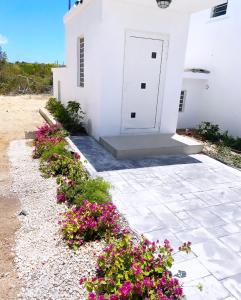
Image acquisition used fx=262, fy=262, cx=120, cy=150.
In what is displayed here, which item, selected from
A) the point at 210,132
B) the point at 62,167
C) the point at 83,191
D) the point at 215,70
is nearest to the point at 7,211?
the point at 83,191

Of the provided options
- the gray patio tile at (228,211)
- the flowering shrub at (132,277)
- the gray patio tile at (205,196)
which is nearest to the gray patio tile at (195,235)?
the gray patio tile at (228,211)

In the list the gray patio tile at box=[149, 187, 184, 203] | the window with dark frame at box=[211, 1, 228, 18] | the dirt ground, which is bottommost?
the dirt ground

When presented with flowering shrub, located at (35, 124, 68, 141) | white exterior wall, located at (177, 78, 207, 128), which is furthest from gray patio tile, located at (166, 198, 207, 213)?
Answer: white exterior wall, located at (177, 78, 207, 128)

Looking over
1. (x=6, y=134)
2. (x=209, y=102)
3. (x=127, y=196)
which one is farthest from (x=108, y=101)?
(x=209, y=102)

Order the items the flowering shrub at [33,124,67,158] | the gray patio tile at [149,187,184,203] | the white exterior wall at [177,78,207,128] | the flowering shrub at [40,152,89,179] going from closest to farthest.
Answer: the gray patio tile at [149,187,184,203], the flowering shrub at [40,152,89,179], the flowering shrub at [33,124,67,158], the white exterior wall at [177,78,207,128]

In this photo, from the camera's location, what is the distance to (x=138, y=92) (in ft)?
24.0

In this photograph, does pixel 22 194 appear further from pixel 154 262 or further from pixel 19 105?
pixel 19 105

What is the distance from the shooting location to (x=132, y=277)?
2.46 m

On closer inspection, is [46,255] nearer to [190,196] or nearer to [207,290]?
[207,290]

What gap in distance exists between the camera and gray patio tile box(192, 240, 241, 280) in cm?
283

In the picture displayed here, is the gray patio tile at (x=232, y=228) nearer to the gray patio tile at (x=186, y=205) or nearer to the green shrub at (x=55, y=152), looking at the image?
the gray patio tile at (x=186, y=205)

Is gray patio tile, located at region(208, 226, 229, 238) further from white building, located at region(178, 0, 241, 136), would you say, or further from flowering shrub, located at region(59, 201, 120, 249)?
white building, located at region(178, 0, 241, 136)

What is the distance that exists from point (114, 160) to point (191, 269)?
353 cm

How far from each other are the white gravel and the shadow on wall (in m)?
1.39
